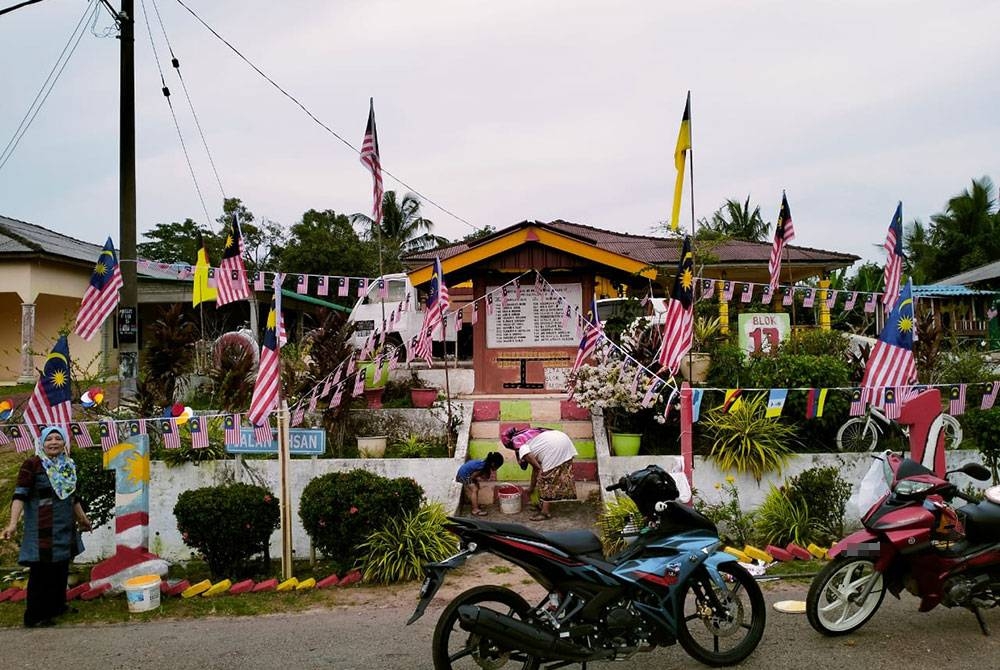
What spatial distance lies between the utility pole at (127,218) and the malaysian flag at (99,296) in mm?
1111

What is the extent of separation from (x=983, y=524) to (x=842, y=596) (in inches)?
41.8

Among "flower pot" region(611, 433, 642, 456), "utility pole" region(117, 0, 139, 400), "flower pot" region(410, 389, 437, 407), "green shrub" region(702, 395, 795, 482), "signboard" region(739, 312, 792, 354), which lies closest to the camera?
"green shrub" region(702, 395, 795, 482)

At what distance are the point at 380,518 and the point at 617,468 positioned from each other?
3101 millimetres

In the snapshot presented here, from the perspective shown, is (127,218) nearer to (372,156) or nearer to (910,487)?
(372,156)

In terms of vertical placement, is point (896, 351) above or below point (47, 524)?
above

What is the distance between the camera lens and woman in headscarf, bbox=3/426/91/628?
5742 millimetres

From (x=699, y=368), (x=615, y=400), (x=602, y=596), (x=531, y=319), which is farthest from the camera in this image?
(x=531, y=319)

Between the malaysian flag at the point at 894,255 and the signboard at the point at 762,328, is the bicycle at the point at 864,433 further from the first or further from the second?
the signboard at the point at 762,328

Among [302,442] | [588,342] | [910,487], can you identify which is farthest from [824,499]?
[302,442]

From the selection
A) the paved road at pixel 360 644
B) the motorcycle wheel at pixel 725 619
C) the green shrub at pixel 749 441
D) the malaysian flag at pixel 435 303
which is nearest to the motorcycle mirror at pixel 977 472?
the paved road at pixel 360 644

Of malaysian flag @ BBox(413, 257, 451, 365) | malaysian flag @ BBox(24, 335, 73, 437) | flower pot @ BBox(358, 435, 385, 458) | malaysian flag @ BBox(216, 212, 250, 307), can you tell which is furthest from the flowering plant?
malaysian flag @ BBox(24, 335, 73, 437)

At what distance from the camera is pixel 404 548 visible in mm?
6770

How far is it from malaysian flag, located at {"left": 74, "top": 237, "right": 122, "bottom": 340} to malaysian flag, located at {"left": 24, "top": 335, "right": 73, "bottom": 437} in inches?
41.7

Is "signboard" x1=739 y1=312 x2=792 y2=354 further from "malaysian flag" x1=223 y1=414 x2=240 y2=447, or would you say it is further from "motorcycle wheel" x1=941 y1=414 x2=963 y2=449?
"malaysian flag" x1=223 y1=414 x2=240 y2=447
